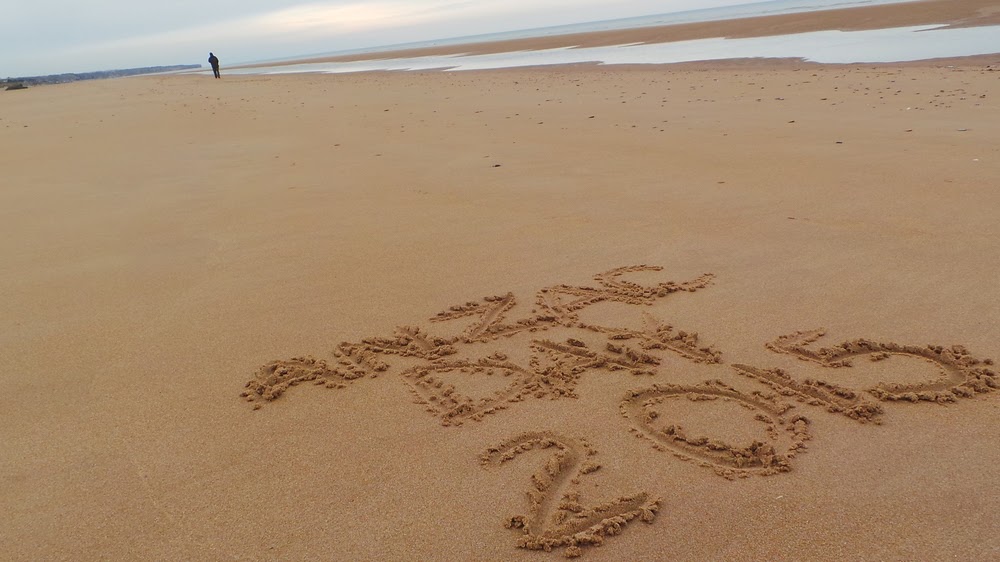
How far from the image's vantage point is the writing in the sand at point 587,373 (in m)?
1.72

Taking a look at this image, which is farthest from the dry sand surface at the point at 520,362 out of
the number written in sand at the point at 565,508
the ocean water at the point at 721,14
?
the ocean water at the point at 721,14

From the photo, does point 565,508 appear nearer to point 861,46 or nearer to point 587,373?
point 587,373

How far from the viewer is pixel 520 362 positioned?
238cm

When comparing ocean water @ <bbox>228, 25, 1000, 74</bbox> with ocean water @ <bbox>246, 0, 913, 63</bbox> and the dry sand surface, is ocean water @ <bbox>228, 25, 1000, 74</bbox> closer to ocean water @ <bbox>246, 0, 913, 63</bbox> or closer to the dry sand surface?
the dry sand surface

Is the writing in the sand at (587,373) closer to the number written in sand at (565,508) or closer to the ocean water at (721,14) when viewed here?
the number written in sand at (565,508)

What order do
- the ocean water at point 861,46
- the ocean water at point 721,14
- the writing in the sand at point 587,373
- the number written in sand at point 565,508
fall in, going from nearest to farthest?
1. the number written in sand at point 565,508
2. the writing in the sand at point 587,373
3. the ocean water at point 861,46
4. the ocean water at point 721,14

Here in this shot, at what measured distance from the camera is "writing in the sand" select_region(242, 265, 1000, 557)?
5.65 ft

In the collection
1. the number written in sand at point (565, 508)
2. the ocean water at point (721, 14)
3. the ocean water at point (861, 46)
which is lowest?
the number written in sand at point (565, 508)

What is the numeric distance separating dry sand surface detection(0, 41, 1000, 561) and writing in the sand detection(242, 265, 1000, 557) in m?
0.01

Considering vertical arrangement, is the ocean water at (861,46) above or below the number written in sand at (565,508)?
above

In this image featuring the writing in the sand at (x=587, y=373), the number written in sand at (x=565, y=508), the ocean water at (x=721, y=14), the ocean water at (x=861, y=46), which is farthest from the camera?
the ocean water at (x=721, y=14)

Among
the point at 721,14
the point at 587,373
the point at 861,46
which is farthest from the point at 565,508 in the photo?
the point at 721,14

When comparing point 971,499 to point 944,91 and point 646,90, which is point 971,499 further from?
point 646,90

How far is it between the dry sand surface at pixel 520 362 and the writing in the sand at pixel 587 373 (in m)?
0.01
